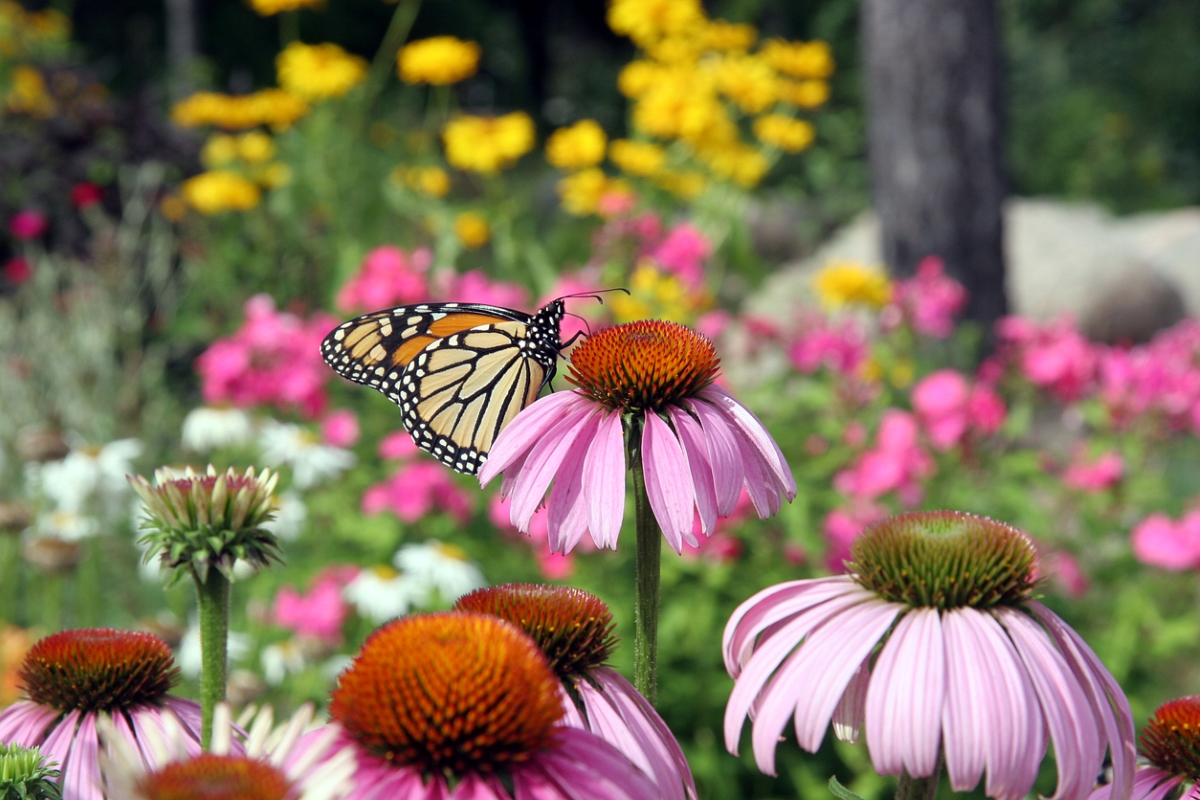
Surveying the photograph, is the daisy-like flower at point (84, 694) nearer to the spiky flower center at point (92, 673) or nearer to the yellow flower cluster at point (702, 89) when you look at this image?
the spiky flower center at point (92, 673)

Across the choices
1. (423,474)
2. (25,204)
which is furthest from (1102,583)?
(25,204)


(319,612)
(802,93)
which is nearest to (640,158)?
(802,93)

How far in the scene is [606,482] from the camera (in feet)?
2.92

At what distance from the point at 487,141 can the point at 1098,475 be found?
8.60ft

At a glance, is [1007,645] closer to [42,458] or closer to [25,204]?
[42,458]

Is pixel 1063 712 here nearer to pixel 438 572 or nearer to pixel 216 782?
pixel 216 782

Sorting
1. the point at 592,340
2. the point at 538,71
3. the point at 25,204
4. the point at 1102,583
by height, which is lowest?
the point at 1102,583

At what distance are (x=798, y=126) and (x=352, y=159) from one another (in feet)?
9.08

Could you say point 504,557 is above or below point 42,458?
below

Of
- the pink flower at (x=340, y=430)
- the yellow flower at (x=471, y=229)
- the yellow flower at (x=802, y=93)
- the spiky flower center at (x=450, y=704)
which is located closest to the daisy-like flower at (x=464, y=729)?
the spiky flower center at (x=450, y=704)

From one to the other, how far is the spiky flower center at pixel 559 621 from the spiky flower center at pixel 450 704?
0.45ft

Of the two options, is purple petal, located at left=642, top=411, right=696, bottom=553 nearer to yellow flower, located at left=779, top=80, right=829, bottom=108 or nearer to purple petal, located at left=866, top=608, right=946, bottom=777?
purple petal, located at left=866, top=608, right=946, bottom=777

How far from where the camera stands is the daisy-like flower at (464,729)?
61 cm

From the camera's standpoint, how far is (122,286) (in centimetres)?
554
